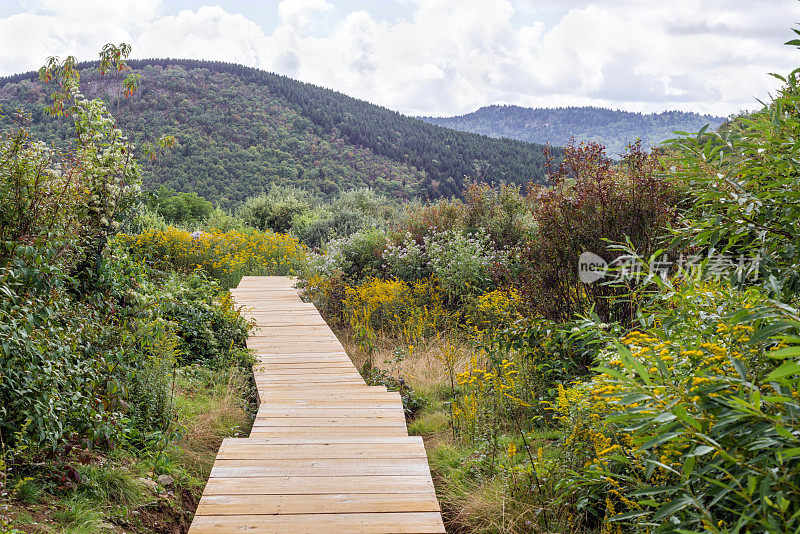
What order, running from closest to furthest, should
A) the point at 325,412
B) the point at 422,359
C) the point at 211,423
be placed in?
the point at 325,412, the point at 211,423, the point at 422,359

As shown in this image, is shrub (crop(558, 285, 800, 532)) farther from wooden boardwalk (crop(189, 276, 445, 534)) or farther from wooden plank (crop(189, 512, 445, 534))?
wooden boardwalk (crop(189, 276, 445, 534))

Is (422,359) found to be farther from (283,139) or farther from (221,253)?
(283,139)

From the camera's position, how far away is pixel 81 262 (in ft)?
11.9

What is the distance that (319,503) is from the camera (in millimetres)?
2662

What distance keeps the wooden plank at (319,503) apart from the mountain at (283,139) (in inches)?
1129

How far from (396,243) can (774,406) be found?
813 cm

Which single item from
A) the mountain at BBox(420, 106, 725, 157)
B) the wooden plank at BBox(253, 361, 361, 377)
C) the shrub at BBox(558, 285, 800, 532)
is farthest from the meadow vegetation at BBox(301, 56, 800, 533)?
the mountain at BBox(420, 106, 725, 157)

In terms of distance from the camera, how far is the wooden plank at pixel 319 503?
2.59 metres

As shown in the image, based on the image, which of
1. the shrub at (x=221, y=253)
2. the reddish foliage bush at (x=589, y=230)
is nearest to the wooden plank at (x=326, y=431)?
the reddish foliage bush at (x=589, y=230)

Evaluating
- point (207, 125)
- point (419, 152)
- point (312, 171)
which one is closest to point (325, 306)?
point (312, 171)

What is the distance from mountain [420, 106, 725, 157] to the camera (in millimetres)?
76062

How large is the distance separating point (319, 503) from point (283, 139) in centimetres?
4028

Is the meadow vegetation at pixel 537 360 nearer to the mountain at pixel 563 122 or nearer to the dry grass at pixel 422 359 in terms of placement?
the dry grass at pixel 422 359

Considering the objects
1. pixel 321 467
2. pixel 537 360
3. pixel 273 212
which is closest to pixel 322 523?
pixel 321 467
